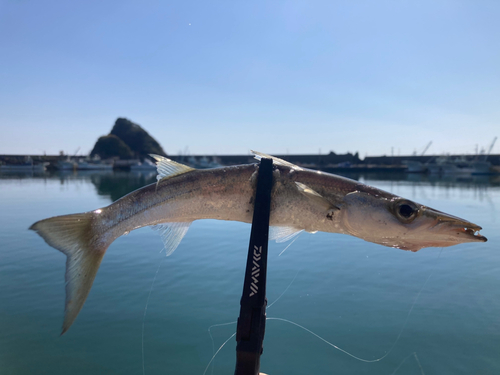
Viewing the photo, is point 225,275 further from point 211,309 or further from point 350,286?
point 350,286

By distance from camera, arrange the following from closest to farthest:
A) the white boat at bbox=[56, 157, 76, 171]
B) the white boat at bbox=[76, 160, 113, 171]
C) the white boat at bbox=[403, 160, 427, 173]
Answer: the white boat at bbox=[403, 160, 427, 173], the white boat at bbox=[56, 157, 76, 171], the white boat at bbox=[76, 160, 113, 171]

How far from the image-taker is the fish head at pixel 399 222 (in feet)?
7.57

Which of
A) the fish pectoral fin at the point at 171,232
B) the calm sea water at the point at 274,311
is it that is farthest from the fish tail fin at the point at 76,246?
the calm sea water at the point at 274,311

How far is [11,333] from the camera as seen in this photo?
723 cm

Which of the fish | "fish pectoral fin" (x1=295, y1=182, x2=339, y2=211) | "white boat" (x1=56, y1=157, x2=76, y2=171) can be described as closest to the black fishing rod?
the fish

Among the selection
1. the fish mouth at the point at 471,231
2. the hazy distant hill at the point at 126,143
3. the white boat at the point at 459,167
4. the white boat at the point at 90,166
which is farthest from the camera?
the hazy distant hill at the point at 126,143

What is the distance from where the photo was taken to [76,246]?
2678 millimetres

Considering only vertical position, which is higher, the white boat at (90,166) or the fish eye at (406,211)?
the fish eye at (406,211)

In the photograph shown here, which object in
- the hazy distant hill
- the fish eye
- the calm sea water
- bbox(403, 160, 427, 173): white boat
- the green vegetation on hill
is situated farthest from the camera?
the hazy distant hill

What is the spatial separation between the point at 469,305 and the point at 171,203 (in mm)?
9103

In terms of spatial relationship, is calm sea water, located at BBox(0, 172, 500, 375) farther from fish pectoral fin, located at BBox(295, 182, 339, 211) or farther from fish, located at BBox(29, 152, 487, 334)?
fish pectoral fin, located at BBox(295, 182, 339, 211)

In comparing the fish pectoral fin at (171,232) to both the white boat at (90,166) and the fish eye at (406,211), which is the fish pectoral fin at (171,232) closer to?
the fish eye at (406,211)

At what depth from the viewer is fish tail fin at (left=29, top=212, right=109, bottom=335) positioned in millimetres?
2527

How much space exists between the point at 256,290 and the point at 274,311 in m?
6.64
